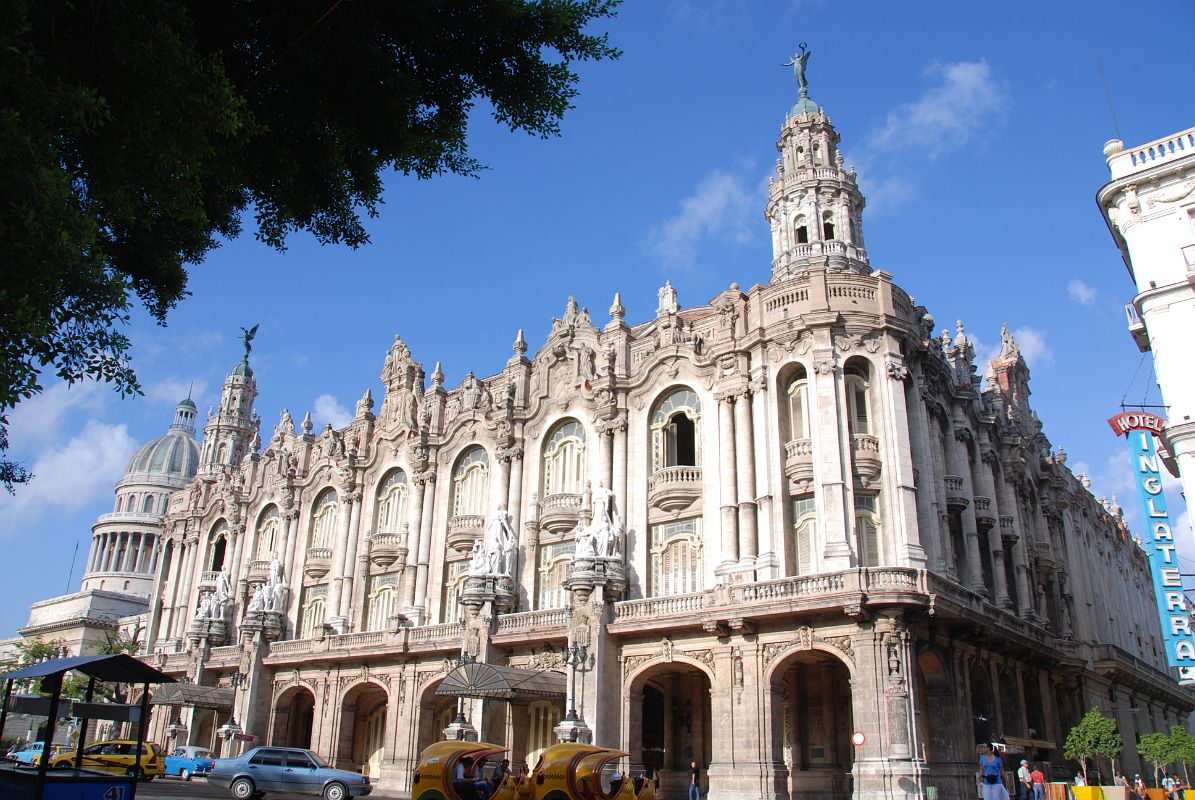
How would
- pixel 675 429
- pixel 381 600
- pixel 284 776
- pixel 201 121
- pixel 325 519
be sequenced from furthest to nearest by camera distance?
pixel 325 519 → pixel 381 600 → pixel 675 429 → pixel 284 776 → pixel 201 121

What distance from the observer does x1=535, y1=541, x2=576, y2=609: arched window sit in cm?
3519

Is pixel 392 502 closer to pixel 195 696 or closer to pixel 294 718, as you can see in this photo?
pixel 294 718

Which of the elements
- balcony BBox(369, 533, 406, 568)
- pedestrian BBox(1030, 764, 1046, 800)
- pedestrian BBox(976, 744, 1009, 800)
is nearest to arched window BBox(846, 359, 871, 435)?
pedestrian BBox(1030, 764, 1046, 800)

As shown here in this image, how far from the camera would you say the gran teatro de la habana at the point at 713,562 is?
2698 centimetres

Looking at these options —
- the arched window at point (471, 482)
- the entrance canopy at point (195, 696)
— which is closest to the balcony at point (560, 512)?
the arched window at point (471, 482)

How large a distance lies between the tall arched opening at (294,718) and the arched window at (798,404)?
79.6 ft

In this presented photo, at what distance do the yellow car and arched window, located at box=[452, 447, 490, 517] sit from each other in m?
14.3

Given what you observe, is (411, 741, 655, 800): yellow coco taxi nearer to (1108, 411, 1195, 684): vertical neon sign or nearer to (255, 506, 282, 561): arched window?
(1108, 411, 1195, 684): vertical neon sign

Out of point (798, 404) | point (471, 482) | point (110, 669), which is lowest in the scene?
point (110, 669)

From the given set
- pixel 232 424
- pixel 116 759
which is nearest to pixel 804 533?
pixel 116 759

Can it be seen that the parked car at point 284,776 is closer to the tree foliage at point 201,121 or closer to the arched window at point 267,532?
the tree foliage at point 201,121

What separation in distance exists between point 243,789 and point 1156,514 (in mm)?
26852

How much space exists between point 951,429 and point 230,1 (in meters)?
30.1

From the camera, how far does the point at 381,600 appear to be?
42.2 meters
